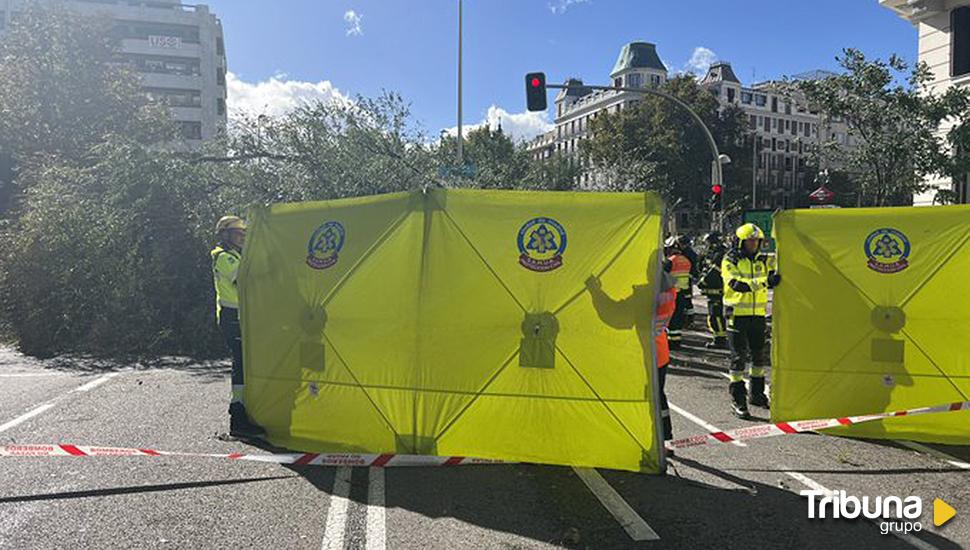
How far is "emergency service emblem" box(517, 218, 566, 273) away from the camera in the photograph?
15.5 ft

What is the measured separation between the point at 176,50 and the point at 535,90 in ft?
202

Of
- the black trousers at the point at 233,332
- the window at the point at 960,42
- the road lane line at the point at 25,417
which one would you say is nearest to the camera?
the black trousers at the point at 233,332

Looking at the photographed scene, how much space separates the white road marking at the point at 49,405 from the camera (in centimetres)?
658

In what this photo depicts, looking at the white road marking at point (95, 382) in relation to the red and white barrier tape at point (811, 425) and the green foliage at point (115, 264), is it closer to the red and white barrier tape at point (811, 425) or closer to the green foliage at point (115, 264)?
the green foliage at point (115, 264)

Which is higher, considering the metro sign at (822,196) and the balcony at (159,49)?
the balcony at (159,49)

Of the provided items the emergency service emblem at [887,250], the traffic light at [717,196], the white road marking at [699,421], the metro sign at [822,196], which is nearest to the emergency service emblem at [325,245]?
the white road marking at [699,421]

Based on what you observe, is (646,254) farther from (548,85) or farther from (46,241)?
(548,85)

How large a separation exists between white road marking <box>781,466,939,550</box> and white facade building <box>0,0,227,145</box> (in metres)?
68.8

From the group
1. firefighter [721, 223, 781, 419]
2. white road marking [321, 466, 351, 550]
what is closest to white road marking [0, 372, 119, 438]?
white road marking [321, 466, 351, 550]

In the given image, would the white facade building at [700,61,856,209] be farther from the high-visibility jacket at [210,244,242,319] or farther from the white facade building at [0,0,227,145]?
the high-visibility jacket at [210,244,242,319]

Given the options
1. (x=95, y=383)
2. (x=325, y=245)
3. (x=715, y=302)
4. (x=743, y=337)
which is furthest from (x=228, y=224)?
(x=715, y=302)

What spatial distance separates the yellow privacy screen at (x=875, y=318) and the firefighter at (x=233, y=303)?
495cm

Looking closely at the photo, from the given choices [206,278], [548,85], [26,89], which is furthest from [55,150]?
[548,85]

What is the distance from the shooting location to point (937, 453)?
5371 mm
